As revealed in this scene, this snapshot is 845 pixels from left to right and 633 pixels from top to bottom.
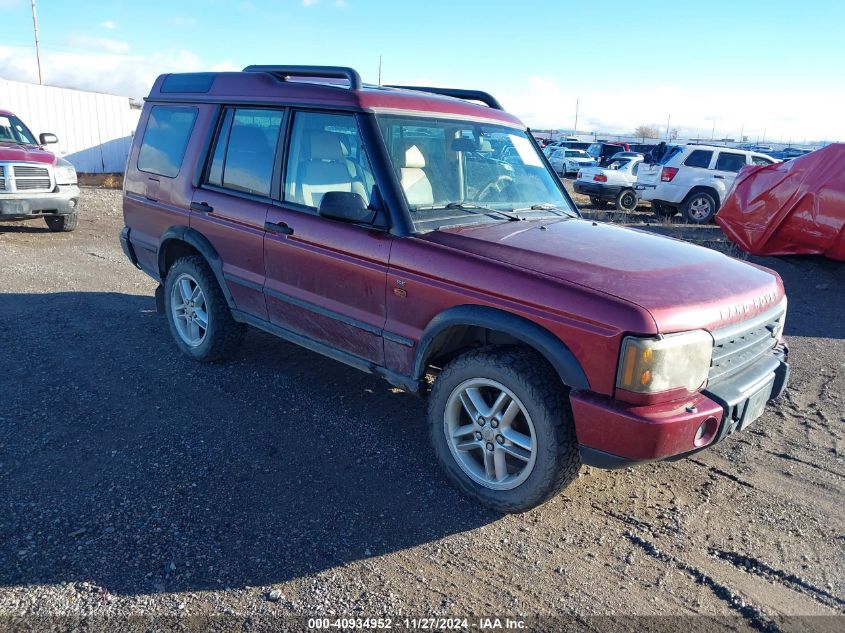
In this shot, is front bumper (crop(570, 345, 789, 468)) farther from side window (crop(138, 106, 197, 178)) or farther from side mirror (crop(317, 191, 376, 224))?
side window (crop(138, 106, 197, 178))

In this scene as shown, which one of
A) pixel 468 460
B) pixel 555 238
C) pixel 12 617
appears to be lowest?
pixel 12 617

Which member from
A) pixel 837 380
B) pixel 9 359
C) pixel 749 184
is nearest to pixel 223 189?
pixel 9 359

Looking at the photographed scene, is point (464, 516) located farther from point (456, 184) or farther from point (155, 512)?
point (456, 184)

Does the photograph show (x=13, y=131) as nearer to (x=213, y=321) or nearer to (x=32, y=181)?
(x=32, y=181)

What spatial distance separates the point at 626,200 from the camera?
18.5 m

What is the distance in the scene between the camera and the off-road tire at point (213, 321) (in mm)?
4961

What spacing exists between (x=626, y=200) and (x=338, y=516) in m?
17.0

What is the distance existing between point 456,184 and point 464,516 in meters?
1.96

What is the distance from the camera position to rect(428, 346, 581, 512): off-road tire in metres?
3.06

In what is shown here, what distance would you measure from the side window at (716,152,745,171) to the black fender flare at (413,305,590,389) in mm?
14342

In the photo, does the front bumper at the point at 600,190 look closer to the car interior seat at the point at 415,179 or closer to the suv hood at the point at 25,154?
the suv hood at the point at 25,154

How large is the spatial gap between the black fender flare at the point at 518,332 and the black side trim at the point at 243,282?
1.55 m

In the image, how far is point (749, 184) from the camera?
10328 mm

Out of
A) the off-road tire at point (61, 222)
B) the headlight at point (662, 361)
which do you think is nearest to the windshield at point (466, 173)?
the headlight at point (662, 361)
